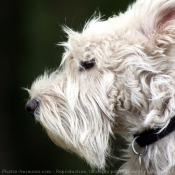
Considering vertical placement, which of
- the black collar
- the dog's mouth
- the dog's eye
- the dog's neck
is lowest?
the dog's neck

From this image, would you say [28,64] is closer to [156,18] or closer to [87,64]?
[87,64]

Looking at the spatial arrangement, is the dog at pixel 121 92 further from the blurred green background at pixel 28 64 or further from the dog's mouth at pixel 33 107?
the blurred green background at pixel 28 64

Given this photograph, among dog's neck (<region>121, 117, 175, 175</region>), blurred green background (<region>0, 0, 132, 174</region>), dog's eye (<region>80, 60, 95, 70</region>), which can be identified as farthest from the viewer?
blurred green background (<region>0, 0, 132, 174</region>)

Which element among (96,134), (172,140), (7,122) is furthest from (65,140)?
(7,122)

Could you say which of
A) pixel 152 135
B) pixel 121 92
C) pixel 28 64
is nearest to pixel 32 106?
pixel 121 92

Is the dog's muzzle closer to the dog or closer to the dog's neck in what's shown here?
the dog

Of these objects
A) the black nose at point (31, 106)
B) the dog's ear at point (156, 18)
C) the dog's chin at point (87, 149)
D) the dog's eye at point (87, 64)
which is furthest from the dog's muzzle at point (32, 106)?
the dog's ear at point (156, 18)

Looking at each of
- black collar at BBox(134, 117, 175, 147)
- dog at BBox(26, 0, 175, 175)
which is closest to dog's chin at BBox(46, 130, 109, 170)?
dog at BBox(26, 0, 175, 175)
